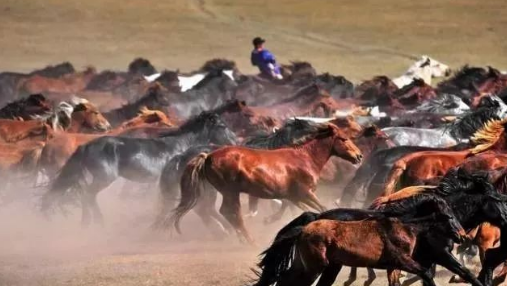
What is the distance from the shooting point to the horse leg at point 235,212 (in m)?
12.4

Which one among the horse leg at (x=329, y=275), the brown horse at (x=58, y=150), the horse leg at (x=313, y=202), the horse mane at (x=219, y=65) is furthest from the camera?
the horse mane at (x=219, y=65)

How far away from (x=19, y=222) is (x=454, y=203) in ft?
22.4

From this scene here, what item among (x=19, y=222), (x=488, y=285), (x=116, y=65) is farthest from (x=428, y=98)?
(x=116, y=65)

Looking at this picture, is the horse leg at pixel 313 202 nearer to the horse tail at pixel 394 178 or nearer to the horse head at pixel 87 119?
the horse tail at pixel 394 178

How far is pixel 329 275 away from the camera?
8.05 meters

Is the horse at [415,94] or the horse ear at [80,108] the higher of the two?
the horse ear at [80,108]

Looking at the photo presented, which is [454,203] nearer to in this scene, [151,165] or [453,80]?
[151,165]

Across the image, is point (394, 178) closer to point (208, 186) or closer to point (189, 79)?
point (208, 186)

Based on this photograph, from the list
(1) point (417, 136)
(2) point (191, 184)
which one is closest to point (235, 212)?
(2) point (191, 184)

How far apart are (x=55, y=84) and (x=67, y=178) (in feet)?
34.5

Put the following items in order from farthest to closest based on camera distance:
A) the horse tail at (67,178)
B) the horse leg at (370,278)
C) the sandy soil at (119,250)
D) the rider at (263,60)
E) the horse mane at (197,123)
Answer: the rider at (263,60) < the horse mane at (197,123) < the horse tail at (67,178) < the sandy soil at (119,250) < the horse leg at (370,278)

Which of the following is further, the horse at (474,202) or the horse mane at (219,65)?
the horse mane at (219,65)

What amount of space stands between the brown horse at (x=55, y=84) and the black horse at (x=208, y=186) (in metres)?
10.2

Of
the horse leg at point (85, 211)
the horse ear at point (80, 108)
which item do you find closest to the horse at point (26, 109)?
the horse ear at point (80, 108)
